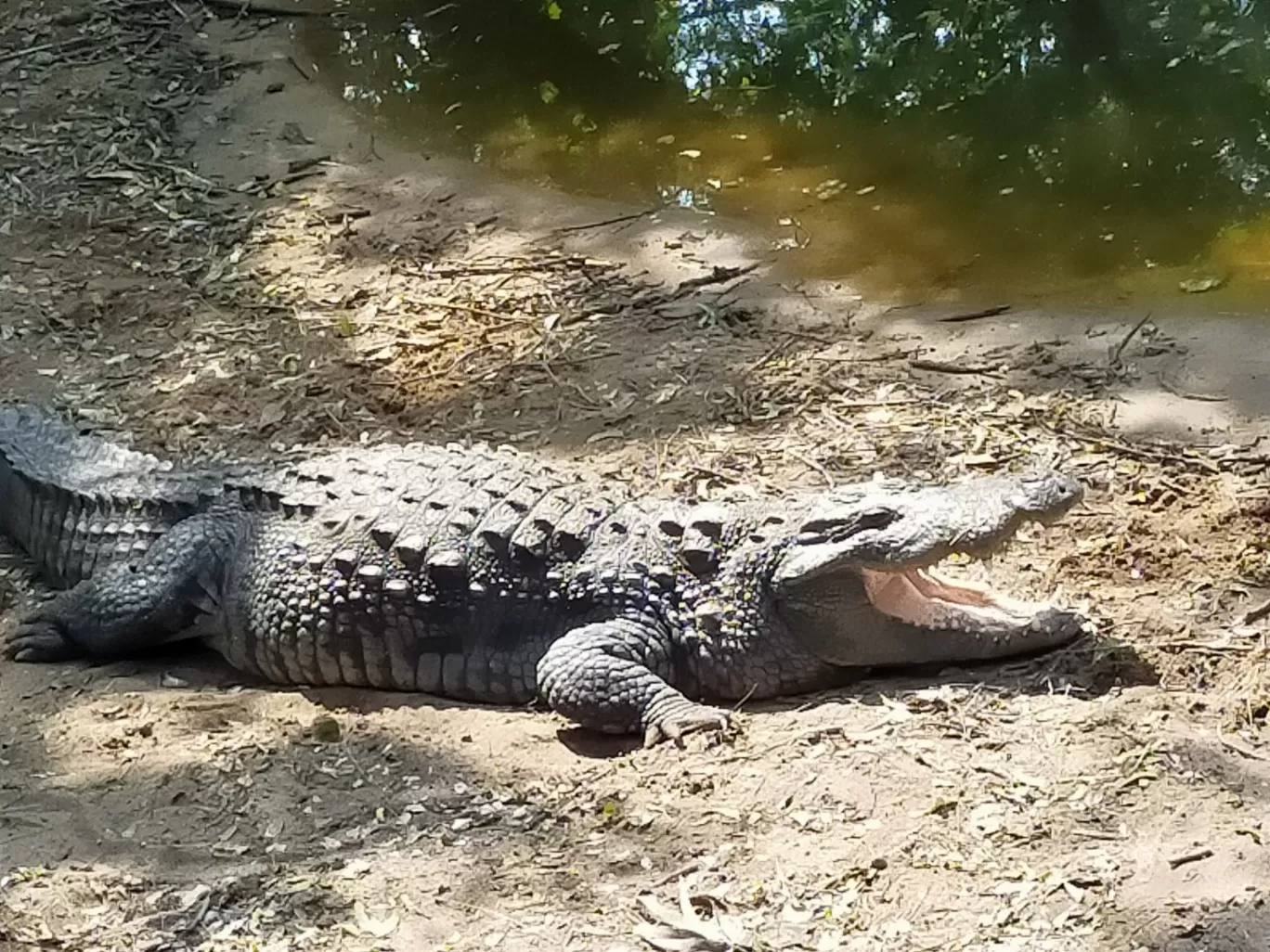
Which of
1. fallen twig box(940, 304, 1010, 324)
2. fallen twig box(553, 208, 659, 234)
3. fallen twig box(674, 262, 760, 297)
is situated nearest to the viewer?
fallen twig box(940, 304, 1010, 324)

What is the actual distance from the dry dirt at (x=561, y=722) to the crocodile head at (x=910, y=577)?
0.10 m

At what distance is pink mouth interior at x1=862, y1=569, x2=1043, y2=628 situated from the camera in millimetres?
4004

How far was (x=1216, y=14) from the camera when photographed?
839 centimetres

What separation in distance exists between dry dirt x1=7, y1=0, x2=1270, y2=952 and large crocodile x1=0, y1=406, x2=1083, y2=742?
117 mm

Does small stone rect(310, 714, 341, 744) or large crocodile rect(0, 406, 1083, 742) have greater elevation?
large crocodile rect(0, 406, 1083, 742)

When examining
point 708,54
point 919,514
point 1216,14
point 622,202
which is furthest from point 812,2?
point 919,514

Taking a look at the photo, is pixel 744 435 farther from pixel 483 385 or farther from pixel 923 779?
pixel 923 779

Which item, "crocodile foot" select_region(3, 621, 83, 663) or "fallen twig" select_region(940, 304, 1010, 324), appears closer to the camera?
"crocodile foot" select_region(3, 621, 83, 663)

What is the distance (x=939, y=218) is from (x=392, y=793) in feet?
12.8

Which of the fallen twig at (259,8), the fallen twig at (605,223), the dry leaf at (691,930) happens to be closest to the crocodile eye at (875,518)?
the dry leaf at (691,930)

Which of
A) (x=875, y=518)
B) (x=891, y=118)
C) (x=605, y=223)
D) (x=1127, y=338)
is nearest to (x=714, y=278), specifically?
(x=605, y=223)

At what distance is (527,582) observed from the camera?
431 cm

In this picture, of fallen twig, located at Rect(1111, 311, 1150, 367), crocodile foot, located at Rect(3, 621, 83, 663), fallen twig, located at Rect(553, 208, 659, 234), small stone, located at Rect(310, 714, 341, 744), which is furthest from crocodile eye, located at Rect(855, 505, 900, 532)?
fallen twig, located at Rect(553, 208, 659, 234)

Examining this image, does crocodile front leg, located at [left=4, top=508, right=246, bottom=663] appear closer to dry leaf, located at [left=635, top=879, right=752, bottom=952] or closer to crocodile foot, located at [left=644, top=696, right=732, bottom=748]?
crocodile foot, located at [left=644, top=696, right=732, bottom=748]
